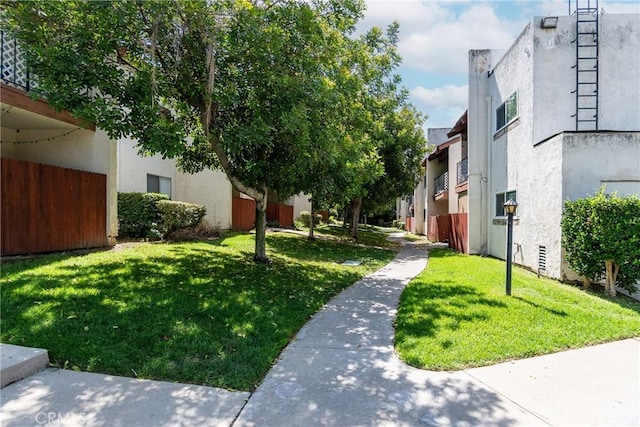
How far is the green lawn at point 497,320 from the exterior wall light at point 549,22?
7684mm

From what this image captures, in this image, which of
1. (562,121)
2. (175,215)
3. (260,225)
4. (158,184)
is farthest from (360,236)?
(260,225)

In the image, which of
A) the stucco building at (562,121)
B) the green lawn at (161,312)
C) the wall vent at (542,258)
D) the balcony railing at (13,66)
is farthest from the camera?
the wall vent at (542,258)

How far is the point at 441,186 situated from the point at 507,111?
13.3 metres

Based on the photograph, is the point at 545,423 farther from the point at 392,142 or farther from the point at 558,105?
the point at 392,142

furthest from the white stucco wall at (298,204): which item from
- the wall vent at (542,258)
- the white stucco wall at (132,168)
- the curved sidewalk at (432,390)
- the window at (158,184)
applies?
the curved sidewalk at (432,390)

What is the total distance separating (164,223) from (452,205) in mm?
16039

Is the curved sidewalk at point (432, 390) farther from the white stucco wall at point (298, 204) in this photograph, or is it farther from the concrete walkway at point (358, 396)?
the white stucco wall at point (298, 204)

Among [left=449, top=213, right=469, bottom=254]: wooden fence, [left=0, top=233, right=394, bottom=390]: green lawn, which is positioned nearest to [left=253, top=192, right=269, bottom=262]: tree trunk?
[left=0, top=233, right=394, bottom=390]: green lawn

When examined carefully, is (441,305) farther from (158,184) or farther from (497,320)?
(158,184)

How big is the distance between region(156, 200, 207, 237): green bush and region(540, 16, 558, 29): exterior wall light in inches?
511

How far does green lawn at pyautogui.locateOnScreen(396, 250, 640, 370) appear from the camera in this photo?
478 cm

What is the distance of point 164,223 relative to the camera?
13.1 meters

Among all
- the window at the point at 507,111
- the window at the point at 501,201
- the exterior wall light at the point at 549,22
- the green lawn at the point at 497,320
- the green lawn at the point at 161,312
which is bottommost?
the green lawn at the point at 497,320

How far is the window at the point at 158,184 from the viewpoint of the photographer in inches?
632
